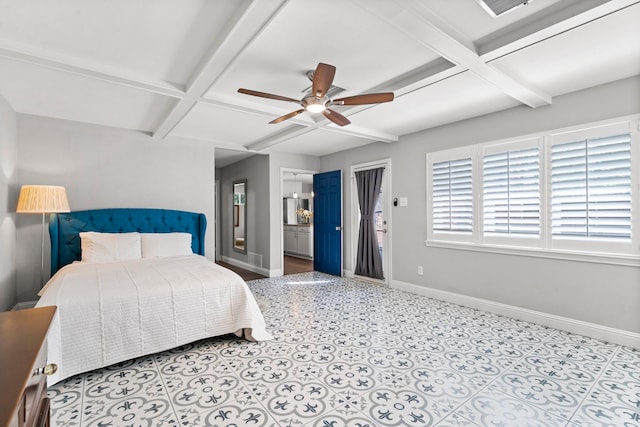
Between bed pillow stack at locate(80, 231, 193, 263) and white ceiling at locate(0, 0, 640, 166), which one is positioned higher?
white ceiling at locate(0, 0, 640, 166)

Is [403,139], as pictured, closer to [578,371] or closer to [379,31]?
[379,31]

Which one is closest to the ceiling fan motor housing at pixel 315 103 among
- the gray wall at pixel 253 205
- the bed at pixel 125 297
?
the bed at pixel 125 297

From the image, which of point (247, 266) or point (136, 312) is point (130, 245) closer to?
point (136, 312)

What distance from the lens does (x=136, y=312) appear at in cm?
249

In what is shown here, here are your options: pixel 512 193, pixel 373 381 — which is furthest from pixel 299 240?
pixel 373 381

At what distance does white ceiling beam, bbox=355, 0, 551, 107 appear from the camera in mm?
1810

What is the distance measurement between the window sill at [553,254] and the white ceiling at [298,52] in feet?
5.33

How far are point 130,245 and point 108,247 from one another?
0.24 meters

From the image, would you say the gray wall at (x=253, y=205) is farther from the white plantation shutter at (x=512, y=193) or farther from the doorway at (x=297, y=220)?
the white plantation shutter at (x=512, y=193)

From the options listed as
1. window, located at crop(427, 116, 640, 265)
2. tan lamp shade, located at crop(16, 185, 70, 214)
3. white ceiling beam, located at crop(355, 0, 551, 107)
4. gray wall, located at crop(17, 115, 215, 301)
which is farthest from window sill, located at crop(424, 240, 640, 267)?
tan lamp shade, located at crop(16, 185, 70, 214)

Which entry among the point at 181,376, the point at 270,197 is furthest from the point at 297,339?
the point at 270,197

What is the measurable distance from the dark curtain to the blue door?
461 mm

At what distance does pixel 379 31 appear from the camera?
83.8 inches

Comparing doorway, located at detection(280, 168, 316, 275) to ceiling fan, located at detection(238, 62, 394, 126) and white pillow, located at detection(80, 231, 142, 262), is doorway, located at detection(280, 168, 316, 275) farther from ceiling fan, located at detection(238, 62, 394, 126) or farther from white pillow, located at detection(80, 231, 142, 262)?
ceiling fan, located at detection(238, 62, 394, 126)
